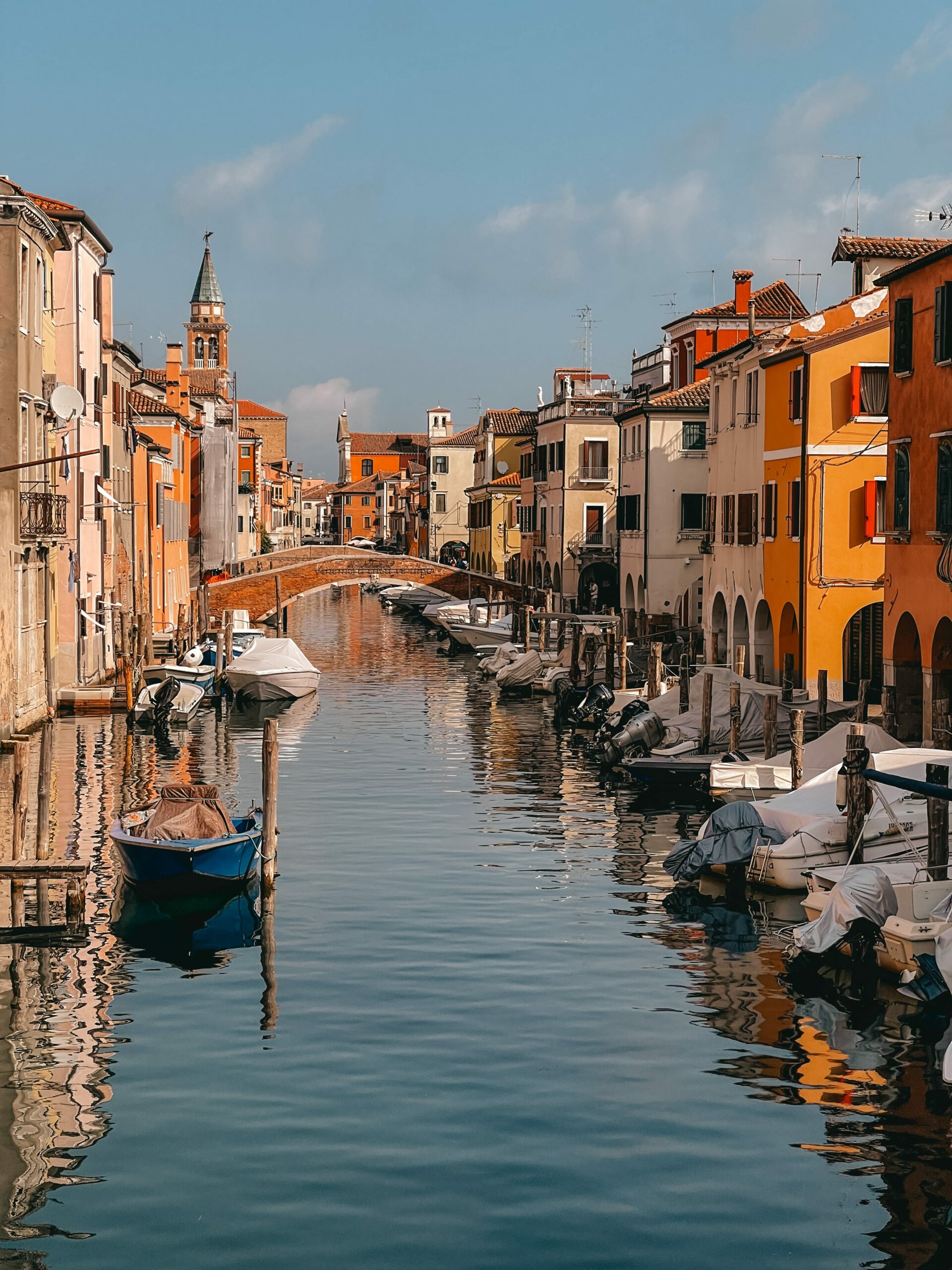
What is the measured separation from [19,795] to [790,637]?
25.3m

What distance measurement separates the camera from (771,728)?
3089 cm

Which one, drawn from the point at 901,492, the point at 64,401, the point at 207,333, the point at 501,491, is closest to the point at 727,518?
the point at 901,492

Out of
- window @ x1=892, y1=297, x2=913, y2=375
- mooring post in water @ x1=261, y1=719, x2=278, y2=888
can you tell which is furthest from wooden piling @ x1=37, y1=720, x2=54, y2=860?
window @ x1=892, y1=297, x2=913, y2=375

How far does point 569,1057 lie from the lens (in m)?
15.6

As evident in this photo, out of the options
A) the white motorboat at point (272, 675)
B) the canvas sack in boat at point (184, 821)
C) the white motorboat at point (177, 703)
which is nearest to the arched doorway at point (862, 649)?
the white motorboat at point (177, 703)

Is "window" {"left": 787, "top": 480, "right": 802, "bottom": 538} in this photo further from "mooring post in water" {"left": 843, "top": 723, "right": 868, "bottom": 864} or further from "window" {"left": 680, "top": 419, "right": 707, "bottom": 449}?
"mooring post in water" {"left": 843, "top": 723, "right": 868, "bottom": 864}

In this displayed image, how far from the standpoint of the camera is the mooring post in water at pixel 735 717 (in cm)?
3117

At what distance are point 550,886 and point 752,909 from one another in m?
2.95

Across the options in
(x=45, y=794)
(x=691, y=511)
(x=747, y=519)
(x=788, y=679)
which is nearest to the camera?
(x=45, y=794)

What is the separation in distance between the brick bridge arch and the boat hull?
183ft

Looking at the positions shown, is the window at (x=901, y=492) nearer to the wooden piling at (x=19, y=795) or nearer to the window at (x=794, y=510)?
the window at (x=794, y=510)

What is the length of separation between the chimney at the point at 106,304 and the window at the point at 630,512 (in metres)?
19.6

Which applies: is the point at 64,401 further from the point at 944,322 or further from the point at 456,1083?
the point at 456,1083

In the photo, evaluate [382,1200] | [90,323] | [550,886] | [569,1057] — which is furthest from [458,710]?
[382,1200]
